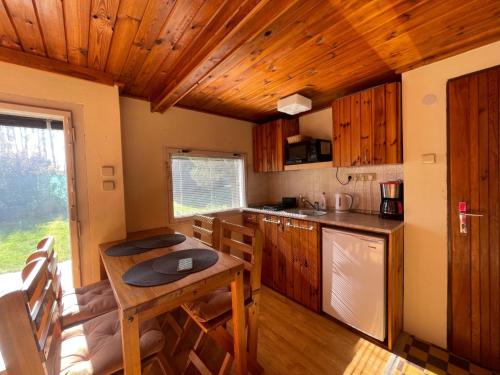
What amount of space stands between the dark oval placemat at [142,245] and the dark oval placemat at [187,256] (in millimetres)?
253

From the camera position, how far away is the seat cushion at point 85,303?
123 cm

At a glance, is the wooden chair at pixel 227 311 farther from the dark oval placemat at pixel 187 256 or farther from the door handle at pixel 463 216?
the door handle at pixel 463 216

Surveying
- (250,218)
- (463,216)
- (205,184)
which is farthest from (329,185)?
(205,184)

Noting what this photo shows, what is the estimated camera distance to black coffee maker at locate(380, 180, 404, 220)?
73.4 inches

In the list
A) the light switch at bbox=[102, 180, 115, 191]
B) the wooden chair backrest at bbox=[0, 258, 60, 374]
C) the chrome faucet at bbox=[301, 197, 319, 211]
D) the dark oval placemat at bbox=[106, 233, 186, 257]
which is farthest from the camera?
the chrome faucet at bbox=[301, 197, 319, 211]

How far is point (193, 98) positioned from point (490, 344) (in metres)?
3.24

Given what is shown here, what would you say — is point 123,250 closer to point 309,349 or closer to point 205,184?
point 205,184

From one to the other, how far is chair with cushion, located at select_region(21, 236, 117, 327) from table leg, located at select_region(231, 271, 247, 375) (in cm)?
78

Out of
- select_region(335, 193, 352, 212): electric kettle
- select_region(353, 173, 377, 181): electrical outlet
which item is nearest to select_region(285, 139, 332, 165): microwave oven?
select_region(353, 173, 377, 181): electrical outlet

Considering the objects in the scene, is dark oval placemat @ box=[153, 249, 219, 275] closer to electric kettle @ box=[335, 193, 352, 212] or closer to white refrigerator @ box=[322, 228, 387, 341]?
white refrigerator @ box=[322, 228, 387, 341]

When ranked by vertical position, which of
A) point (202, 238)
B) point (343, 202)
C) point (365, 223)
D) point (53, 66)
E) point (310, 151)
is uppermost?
point (53, 66)

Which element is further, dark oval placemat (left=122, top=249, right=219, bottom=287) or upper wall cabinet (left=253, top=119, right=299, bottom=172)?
upper wall cabinet (left=253, top=119, right=299, bottom=172)

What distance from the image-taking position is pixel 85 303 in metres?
1.33

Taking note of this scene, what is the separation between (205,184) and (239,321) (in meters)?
1.82
